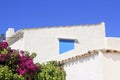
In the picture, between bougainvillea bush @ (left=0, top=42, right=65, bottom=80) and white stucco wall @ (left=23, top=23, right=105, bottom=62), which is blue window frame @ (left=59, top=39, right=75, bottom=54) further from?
bougainvillea bush @ (left=0, top=42, right=65, bottom=80)

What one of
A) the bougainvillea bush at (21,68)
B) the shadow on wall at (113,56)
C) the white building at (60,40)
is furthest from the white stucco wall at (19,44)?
the shadow on wall at (113,56)

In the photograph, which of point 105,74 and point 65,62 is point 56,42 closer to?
point 65,62

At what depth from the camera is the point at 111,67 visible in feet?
42.6

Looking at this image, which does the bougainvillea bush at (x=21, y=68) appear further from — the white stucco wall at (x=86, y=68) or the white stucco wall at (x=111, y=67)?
the white stucco wall at (x=111, y=67)

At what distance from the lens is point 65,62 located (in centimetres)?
1551

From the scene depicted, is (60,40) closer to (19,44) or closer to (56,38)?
(56,38)

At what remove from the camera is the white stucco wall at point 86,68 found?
511 inches

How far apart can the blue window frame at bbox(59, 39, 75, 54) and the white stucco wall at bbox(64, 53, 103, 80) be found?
754cm

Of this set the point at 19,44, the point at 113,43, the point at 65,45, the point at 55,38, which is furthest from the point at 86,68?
the point at 65,45

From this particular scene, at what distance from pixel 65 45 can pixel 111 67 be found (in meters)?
10.5

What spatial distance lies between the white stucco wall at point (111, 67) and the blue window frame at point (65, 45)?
32.7ft

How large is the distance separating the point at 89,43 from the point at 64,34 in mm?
1735

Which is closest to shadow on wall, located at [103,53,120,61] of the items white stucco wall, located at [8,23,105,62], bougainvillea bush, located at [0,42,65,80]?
bougainvillea bush, located at [0,42,65,80]

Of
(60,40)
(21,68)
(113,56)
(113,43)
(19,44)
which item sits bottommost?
(21,68)
